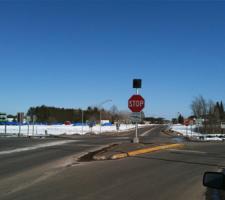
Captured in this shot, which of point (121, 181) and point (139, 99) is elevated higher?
point (139, 99)

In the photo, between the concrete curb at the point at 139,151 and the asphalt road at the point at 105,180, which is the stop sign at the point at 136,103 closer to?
the concrete curb at the point at 139,151

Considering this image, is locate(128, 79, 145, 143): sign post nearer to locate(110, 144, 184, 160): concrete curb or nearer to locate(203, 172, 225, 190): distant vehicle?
locate(110, 144, 184, 160): concrete curb

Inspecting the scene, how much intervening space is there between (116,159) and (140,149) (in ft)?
12.7

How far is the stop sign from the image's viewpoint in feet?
77.0

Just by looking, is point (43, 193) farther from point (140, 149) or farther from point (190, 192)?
point (140, 149)

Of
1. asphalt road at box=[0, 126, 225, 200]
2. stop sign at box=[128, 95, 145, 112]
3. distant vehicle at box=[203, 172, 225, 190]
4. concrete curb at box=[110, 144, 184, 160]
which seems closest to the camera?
distant vehicle at box=[203, 172, 225, 190]

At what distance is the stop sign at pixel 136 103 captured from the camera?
77.0 feet

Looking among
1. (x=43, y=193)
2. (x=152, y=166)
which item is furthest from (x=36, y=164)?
(x=43, y=193)

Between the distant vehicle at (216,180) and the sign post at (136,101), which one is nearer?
the distant vehicle at (216,180)

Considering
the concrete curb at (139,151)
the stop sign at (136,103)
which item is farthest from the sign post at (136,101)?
the concrete curb at (139,151)

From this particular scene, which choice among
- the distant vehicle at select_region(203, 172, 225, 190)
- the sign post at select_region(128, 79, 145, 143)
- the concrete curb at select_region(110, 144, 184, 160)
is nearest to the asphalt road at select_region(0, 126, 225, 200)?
the concrete curb at select_region(110, 144, 184, 160)

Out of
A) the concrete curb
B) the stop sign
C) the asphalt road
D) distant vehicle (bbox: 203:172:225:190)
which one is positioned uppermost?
the stop sign

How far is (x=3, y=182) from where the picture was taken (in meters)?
11.3

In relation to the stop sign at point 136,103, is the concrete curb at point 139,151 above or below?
below
